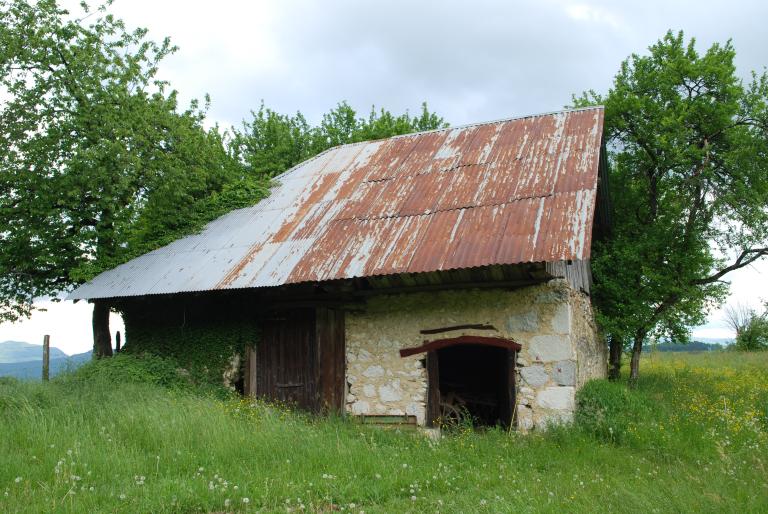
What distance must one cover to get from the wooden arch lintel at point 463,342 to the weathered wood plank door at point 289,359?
1714mm

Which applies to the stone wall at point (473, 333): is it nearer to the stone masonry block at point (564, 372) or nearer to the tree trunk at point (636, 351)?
the stone masonry block at point (564, 372)

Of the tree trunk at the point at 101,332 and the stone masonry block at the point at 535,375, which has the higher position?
the tree trunk at the point at 101,332

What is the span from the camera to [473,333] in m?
8.48

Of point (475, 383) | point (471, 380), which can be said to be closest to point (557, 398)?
point (475, 383)

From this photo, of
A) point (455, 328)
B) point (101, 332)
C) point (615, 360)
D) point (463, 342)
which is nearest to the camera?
point (463, 342)

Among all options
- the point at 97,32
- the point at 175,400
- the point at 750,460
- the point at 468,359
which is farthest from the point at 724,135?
the point at 97,32

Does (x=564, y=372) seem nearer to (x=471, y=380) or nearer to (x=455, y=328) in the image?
(x=455, y=328)

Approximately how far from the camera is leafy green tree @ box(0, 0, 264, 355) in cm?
1112

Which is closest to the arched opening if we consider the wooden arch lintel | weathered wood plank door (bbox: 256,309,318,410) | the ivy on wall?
the wooden arch lintel

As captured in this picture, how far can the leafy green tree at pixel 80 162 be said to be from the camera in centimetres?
1112

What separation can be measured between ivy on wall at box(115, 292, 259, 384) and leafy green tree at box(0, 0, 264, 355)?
159 centimetres

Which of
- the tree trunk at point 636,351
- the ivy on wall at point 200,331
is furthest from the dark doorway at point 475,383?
the ivy on wall at point 200,331

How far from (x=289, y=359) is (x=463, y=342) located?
10.0ft

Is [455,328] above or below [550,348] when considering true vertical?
above
